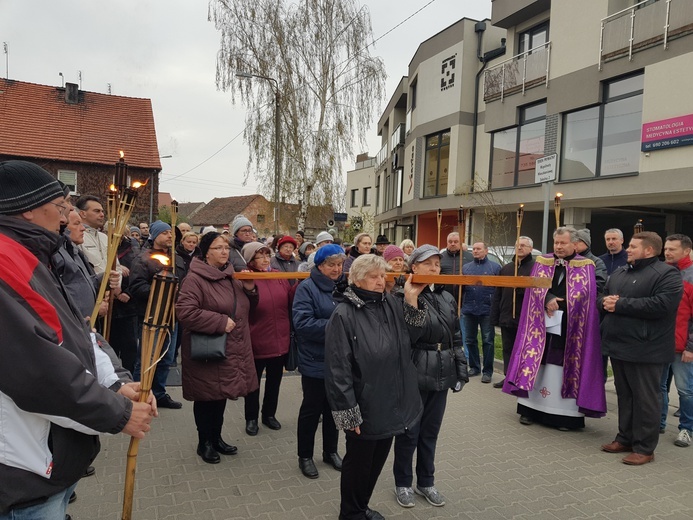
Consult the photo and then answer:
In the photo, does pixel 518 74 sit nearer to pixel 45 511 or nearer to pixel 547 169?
pixel 547 169

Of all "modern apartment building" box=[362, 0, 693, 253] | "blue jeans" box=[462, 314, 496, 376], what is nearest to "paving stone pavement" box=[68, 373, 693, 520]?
"blue jeans" box=[462, 314, 496, 376]

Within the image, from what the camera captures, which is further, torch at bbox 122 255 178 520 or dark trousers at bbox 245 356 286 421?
dark trousers at bbox 245 356 286 421

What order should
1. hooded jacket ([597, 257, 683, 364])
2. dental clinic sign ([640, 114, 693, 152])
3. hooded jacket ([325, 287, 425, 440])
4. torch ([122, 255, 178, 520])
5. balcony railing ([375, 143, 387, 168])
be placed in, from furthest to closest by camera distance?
balcony railing ([375, 143, 387, 168]), dental clinic sign ([640, 114, 693, 152]), hooded jacket ([597, 257, 683, 364]), hooded jacket ([325, 287, 425, 440]), torch ([122, 255, 178, 520])

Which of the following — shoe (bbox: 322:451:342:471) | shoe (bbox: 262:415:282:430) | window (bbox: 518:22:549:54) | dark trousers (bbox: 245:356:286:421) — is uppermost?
window (bbox: 518:22:549:54)

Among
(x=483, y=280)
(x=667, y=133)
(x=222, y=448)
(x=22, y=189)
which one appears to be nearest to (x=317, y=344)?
(x=222, y=448)

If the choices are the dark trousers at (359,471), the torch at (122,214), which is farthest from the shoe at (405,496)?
the torch at (122,214)

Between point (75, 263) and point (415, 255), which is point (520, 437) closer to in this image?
point (415, 255)

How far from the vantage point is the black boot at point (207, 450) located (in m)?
4.36

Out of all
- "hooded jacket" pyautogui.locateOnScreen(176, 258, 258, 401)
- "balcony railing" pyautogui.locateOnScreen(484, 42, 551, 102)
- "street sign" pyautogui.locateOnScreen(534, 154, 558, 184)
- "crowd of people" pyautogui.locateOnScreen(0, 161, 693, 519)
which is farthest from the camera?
"balcony railing" pyautogui.locateOnScreen(484, 42, 551, 102)

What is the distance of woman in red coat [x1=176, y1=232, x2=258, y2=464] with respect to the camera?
4145mm

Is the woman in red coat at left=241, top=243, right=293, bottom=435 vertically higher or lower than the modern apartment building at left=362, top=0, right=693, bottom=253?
lower

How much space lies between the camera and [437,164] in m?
22.4

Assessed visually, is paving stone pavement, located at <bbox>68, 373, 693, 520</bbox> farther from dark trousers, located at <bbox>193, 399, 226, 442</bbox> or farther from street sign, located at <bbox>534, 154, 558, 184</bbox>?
street sign, located at <bbox>534, 154, 558, 184</bbox>

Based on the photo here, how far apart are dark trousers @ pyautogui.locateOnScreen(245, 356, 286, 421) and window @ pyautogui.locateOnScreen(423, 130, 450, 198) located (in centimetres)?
1755
